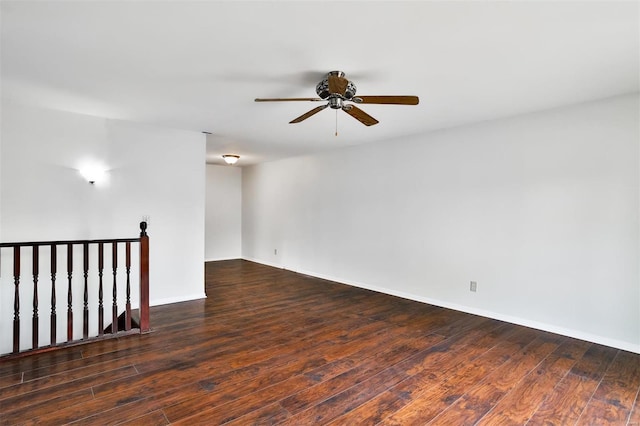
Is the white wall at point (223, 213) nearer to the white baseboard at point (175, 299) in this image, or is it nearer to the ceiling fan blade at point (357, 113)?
the white baseboard at point (175, 299)

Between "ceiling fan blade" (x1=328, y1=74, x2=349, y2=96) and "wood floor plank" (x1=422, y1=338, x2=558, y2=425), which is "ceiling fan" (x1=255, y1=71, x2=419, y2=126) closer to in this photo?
"ceiling fan blade" (x1=328, y1=74, x2=349, y2=96)

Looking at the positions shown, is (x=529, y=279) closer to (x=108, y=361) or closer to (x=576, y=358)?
(x=576, y=358)

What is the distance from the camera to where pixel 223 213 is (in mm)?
8148

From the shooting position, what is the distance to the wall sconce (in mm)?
3889

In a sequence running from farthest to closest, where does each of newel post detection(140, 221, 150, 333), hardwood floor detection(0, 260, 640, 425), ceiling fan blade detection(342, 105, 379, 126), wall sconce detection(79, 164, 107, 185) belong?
wall sconce detection(79, 164, 107, 185), newel post detection(140, 221, 150, 333), ceiling fan blade detection(342, 105, 379, 126), hardwood floor detection(0, 260, 640, 425)

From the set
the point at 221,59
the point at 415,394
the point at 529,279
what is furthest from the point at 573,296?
the point at 221,59

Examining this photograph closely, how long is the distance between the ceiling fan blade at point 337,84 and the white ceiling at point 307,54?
0.12 metres

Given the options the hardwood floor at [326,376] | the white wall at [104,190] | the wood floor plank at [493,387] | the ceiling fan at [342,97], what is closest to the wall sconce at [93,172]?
the white wall at [104,190]

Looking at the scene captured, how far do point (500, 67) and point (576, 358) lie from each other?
2.58m

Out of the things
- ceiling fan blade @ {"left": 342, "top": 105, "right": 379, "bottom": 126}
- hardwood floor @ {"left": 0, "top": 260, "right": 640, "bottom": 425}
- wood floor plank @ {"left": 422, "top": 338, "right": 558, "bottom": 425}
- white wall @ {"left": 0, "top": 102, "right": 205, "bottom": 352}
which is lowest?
wood floor plank @ {"left": 422, "top": 338, "right": 558, "bottom": 425}

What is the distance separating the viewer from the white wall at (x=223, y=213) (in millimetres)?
7945

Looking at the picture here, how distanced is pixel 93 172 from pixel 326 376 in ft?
11.7

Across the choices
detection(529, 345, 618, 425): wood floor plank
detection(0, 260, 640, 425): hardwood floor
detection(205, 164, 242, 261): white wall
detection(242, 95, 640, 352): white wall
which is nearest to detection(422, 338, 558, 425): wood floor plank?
detection(0, 260, 640, 425): hardwood floor

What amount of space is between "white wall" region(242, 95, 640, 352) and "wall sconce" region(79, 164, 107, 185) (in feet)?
11.5
